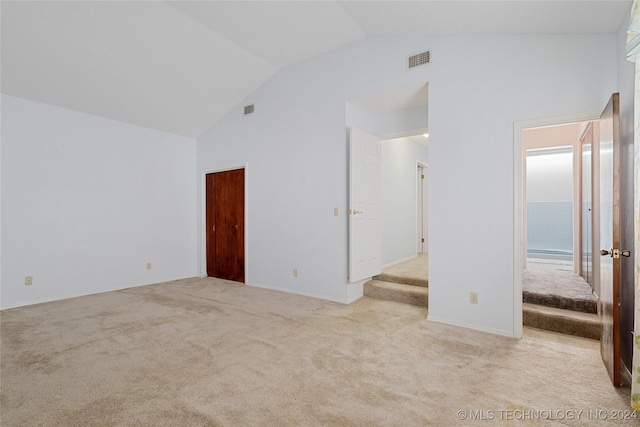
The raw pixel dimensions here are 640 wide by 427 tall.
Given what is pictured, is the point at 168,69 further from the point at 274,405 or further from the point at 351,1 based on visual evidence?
the point at 274,405

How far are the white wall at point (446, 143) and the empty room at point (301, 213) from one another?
0.07 feet

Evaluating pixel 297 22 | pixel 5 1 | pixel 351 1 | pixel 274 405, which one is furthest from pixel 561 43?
pixel 5 1

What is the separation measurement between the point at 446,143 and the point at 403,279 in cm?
196

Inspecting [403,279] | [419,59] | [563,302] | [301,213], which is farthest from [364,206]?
[563,302]

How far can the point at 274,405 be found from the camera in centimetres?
184

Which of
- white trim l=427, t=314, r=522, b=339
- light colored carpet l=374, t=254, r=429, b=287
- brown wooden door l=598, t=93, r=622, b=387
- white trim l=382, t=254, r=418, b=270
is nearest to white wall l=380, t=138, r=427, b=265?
white trim l=382, t=254, r=418, b=270

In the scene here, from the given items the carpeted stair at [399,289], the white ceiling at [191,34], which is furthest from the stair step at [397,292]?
the white ceiling at [191,34]

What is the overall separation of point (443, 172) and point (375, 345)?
1.85 metres

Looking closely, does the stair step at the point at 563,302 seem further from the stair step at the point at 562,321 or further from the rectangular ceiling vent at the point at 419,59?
the rectangular ceiling vent at the point at 419,59

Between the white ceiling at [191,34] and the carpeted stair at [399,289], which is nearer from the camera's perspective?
the white ceiling at [191,34]

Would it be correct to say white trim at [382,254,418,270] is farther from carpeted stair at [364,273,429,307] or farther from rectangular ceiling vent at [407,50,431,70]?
rectangular ceiling vent at [407,50,431,70]

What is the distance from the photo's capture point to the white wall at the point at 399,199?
5.15 m

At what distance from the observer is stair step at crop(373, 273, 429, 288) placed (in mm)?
4113

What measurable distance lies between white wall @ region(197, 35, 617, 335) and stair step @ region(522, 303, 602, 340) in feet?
1.23
